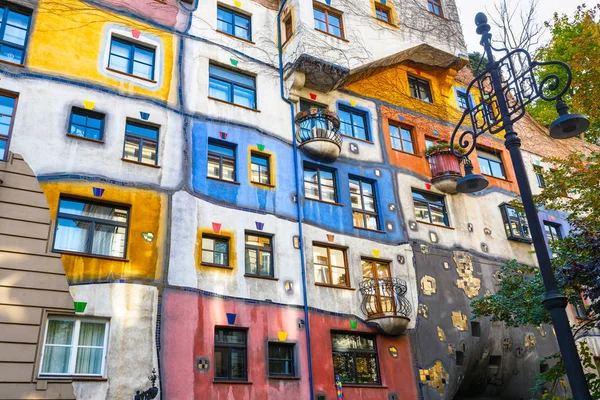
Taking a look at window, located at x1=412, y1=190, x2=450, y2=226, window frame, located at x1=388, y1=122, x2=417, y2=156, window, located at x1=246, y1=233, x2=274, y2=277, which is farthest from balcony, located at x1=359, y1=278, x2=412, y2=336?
window frame, located at x1=388, y1=122, x2=417, y2=156

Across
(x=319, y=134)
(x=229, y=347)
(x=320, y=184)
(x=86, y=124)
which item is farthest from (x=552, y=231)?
(x=86, y=124)

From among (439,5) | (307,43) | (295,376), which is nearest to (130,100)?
(307,43)

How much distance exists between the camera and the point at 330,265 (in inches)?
560

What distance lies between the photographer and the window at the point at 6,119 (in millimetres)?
10977

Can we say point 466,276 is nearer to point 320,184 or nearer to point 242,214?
point 320,184

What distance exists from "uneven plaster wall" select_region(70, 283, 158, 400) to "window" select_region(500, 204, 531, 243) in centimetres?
1286

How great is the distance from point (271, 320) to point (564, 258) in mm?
6718

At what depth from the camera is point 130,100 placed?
42.7 feet

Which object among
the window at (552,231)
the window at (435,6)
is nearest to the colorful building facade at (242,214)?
the window at (435,6)

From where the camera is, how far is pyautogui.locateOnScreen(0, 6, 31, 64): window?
12.0 metres

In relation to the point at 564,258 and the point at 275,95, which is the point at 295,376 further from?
the point at 275,95

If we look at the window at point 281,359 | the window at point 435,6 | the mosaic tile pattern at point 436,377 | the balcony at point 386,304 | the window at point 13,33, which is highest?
the window at point 435,6

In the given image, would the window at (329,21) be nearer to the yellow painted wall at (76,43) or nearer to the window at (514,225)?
the yellow painted wall at (76,43)

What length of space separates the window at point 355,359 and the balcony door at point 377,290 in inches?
32.1
